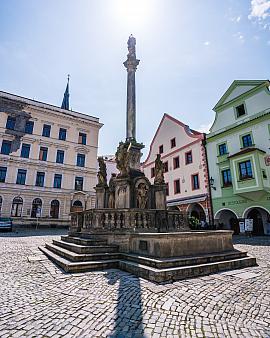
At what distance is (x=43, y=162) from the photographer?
29.3m

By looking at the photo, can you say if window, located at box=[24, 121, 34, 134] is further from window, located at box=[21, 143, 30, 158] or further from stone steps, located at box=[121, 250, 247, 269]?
stone steps, located at box=[121, 250, 247, 269]

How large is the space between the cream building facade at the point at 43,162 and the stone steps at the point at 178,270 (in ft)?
81.8

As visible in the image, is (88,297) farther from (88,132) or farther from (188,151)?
(88,132)

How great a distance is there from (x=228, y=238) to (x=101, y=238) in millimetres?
4480

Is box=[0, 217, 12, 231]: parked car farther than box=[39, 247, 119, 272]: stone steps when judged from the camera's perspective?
Yes

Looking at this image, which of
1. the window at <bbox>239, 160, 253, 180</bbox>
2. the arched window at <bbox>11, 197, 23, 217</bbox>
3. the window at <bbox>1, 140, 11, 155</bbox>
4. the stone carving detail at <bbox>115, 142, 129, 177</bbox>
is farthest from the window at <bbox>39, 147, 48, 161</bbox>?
the window at <bbox>239, 160, 253, 180</bbox>

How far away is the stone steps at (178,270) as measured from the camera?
459 centimetres

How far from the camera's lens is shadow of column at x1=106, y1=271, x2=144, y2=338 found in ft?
8.48

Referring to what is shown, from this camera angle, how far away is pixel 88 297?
144 inches

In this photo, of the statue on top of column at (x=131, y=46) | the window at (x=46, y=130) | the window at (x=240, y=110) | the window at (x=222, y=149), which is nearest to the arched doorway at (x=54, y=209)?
the window at (x=46, y=130)

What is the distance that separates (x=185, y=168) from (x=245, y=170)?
24.9 ft

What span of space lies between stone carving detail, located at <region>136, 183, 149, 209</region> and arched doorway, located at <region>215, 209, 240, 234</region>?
1418 cm

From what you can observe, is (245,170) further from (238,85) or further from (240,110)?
(238,85)

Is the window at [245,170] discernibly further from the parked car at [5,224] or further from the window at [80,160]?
the parked car at [5,224]
